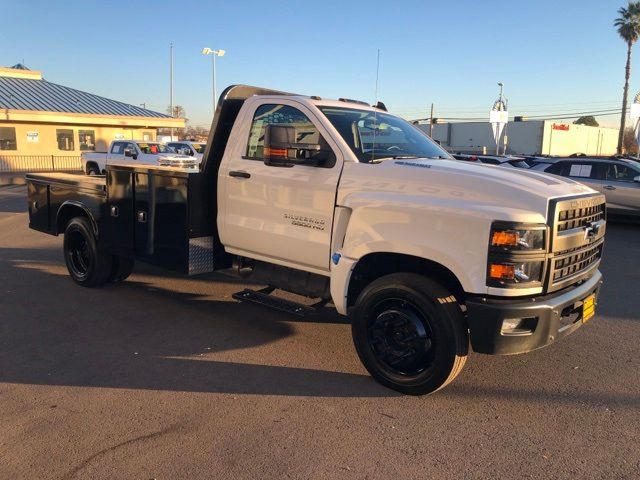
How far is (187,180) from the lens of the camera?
5.31m

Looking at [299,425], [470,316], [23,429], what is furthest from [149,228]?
[470,316]

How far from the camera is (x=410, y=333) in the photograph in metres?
4.06

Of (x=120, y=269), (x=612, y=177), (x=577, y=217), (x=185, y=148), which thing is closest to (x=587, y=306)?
(x=577, y=217)

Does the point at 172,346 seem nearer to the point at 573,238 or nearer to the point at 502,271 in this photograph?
the point at 502,271

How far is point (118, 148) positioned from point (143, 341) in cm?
2035

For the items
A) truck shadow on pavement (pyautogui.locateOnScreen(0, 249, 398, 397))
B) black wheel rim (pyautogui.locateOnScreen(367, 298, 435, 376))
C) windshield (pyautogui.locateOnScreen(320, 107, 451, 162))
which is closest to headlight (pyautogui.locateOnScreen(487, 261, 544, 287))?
black wheel rim (pyautogui.locateOnScreen(367, 298, 435, 376))

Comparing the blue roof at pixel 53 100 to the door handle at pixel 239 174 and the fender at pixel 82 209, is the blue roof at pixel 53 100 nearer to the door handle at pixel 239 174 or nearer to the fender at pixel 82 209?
the fender at pixel 82 209

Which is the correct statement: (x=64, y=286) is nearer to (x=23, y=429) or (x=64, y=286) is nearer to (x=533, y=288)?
(x=23, y=429)

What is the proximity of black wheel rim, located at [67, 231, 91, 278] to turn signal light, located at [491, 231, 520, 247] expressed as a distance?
17.5 ft

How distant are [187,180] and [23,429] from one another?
8.49ft

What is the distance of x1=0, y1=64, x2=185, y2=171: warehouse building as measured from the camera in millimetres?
31281

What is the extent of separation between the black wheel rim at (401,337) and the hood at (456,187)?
815mm

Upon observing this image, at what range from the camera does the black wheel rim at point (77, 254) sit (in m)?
7.06

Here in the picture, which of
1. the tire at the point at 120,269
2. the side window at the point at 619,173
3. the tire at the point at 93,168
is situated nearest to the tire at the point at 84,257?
the tire at the point at 120,269
